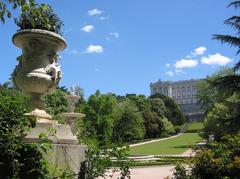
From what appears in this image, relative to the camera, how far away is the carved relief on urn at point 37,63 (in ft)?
23.5

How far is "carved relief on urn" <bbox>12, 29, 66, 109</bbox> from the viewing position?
23.5 feet

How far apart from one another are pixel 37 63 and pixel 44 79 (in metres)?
0.34

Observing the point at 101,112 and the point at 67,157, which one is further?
the point at 101,112

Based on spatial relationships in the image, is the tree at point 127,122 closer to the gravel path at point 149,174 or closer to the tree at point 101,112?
the tree at point 101,112

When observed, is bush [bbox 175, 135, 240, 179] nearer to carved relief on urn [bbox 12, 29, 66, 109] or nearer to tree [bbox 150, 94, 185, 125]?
carved relief on urn [bbox 12, 29, 66, 109]

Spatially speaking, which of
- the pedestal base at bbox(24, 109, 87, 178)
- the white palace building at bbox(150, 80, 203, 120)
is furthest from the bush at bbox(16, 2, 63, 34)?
the white palace building at bbox(150, 80, 203, 120)

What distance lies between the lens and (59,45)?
7543mm

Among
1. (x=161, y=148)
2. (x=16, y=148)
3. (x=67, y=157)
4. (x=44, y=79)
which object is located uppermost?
(x=44, y=79)

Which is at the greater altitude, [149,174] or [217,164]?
[217,164]

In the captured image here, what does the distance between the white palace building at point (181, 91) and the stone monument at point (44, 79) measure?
139443 mm

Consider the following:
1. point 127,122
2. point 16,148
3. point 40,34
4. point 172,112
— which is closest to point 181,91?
Answer: point 172,112

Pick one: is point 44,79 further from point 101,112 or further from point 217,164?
point 101,112

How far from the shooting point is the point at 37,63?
23.9 ft

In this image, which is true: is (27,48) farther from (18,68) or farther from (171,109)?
(171,109)
